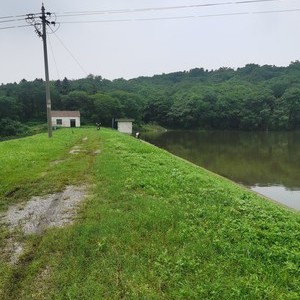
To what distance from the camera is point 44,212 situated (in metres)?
8.40

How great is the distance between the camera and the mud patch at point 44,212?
7438 millimetres

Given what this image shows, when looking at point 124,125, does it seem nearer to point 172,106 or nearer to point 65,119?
point 65,119

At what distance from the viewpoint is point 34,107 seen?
3563 inches

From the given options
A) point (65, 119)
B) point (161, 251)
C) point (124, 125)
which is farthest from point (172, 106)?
point (161, 251)

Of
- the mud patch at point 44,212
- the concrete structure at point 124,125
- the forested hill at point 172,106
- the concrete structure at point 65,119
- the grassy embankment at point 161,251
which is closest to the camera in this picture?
the grassy embankment at point 161,251

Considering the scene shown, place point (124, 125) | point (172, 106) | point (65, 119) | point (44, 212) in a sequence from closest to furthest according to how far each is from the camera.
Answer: point (44, 212) < point (65, 119) < point (124, 125) < point (172, 106)

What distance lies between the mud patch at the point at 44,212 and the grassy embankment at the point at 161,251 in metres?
0.36

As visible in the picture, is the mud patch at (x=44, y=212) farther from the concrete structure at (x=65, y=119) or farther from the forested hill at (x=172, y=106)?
the forested hill at (x=172, y=106)

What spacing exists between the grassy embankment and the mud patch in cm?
36

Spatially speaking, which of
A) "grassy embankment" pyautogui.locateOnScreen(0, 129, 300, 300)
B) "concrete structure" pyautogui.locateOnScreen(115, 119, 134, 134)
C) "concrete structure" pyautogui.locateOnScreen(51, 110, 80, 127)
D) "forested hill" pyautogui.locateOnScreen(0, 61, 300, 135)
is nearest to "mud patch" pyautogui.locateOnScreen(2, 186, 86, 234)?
"grassy embankment" pyautogui.locateOnScreen(0, 129, 300, 300)

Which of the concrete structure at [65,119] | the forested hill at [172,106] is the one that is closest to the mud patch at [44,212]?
the concrete structure at [65,119]

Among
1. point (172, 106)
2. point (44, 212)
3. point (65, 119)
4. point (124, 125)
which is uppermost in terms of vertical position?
point (172, 106)

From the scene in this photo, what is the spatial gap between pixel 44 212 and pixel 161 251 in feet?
12.1

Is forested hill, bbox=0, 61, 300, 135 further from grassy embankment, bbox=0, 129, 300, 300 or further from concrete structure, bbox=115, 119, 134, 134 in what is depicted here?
grassy embankment, bbox=0, 129, 300, 300
